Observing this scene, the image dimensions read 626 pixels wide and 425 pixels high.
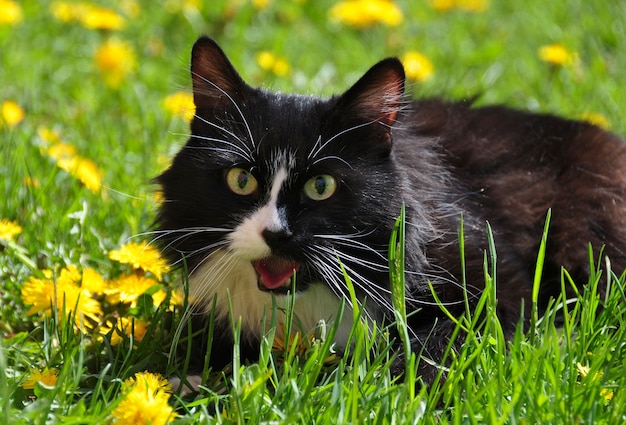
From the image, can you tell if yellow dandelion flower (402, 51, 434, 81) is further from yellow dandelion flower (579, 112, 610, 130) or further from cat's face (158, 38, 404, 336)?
cat's face (158, 38, 404, 336)

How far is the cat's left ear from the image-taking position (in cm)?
213

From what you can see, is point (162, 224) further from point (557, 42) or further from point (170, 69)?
point (557, 42)

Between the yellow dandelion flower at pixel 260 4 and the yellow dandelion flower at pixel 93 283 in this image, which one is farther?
the yellow dandelion flower at pixel 260 4

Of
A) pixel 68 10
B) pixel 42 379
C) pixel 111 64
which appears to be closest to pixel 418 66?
pixel 111 64

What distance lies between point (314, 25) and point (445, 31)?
69cm

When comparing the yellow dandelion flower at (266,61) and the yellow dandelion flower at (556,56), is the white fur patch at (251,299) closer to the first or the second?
the yellow dandelion flower at (266,61)

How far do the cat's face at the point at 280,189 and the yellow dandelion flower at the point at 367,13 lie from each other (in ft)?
7.50

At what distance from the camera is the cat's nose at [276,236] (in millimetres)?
1985

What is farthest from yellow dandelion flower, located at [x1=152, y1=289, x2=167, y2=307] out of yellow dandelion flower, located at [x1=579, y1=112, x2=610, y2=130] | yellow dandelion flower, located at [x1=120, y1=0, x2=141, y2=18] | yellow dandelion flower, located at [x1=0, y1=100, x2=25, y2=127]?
yellow dandelion flower, located at [x1=120, y1=0, x2=141, y2=18]

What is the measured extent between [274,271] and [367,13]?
261 centimetres

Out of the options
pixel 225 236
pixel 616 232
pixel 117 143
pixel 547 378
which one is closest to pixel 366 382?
pixel 547 378

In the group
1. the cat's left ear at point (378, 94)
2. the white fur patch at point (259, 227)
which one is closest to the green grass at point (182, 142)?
the white fur patch at point (259, 227)

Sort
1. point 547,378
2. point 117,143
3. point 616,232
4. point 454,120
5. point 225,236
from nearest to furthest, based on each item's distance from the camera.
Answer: point 547,378
point 225,236
point 616,232
point 454,120
point 117,143

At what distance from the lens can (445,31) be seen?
4.73 m
